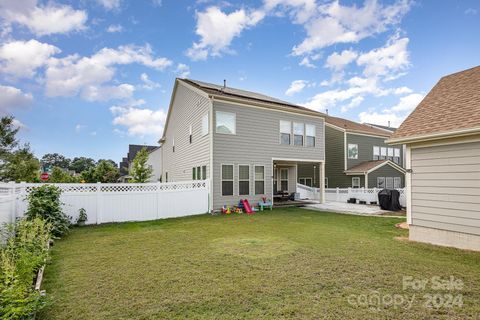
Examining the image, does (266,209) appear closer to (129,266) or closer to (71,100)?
(129,266)

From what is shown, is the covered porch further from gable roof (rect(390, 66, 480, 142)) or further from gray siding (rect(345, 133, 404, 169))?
gable roof (rect(390, 66, 480, 142))

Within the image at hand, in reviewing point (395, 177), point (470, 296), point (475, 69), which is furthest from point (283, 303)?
point (395, 177)

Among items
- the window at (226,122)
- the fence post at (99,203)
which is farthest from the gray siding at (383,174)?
the fence post at (99,203)

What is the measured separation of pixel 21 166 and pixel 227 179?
13.6 metres

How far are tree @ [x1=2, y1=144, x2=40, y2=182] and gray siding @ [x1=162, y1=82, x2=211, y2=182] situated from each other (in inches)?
338

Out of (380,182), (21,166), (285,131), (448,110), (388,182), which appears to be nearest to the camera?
(448,110)

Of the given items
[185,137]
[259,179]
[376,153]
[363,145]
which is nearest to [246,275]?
[259,179]

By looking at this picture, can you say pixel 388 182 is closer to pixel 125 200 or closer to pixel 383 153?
pixel 383 153

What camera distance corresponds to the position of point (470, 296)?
3189mm

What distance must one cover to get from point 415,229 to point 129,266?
22.4 feet

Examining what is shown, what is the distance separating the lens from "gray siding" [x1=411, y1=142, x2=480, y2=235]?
5359 mm

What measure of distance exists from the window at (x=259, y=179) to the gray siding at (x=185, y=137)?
2.77 m

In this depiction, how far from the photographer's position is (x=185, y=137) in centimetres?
1580

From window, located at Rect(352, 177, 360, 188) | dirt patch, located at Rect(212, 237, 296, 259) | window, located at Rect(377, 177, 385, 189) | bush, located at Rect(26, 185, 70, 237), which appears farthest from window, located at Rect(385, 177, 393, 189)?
bush, located at Rect(26, 185, 70, 237)
